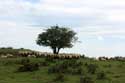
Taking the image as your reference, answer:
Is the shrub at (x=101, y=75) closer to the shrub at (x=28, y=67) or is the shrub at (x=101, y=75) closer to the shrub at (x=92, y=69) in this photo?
the shrub at (x=92, y=69)

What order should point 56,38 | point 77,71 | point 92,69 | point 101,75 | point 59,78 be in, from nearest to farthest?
1. point 59,78
2. point 101,75
3. point 77,71
4. point 92,69
5. point 56,38

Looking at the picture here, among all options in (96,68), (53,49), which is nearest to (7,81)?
(96,68)

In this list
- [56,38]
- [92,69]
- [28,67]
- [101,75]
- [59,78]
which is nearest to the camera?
[59,78]

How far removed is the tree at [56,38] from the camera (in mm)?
50438

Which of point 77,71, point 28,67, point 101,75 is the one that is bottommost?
point 101,75

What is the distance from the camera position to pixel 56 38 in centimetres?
5050

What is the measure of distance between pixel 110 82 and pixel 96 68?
4.51m

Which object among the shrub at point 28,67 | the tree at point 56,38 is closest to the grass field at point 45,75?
the shrub at point 28,67

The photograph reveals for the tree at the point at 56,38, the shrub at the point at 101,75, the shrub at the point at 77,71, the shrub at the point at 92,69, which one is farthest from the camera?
the tree at the point at 56,38

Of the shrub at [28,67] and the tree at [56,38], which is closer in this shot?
the shrub at [28,67]

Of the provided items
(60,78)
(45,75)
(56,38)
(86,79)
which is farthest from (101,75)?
(56,38)

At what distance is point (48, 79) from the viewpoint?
983 inches

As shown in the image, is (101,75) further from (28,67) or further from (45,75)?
(28,67)

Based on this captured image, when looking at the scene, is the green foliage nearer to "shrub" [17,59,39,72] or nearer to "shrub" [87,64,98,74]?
"shrub" [87,64,98,74]
